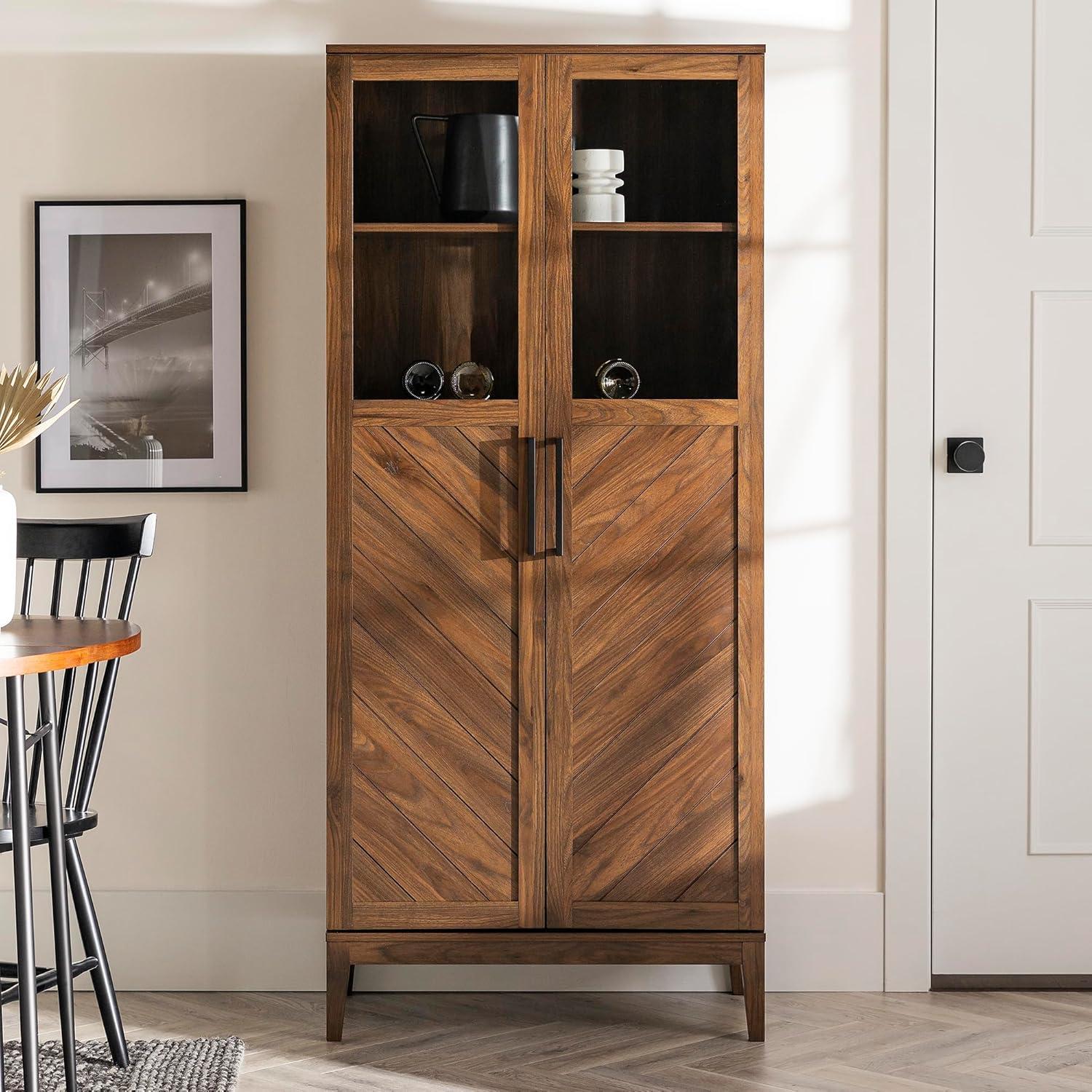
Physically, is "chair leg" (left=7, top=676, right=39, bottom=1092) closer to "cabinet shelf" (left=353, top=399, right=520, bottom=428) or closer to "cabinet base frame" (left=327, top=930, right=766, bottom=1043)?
"cabinet base frame" (left=327, top=930, right=766, bottom=1043)

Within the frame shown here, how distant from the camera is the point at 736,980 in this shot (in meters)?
2.70

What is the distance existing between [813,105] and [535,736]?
162 centimetres

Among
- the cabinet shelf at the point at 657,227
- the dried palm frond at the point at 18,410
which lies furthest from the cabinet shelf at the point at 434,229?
the dried palm frond at the point at 18,410

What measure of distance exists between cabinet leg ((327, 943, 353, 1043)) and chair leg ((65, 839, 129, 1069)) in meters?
0.40

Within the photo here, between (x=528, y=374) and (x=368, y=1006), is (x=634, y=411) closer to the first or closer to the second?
(x=528, y=374)

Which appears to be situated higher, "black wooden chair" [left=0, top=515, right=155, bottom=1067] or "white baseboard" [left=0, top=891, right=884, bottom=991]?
"black wooden chair" [left=0, top=515, right=155, bottom=1067]

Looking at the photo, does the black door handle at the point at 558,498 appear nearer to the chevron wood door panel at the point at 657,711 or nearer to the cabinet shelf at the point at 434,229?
the chevron wood door panel at the point at 657,711

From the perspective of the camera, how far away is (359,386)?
8.55 ft

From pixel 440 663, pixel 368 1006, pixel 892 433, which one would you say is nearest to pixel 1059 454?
pixel 892 433

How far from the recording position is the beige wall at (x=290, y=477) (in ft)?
8.93

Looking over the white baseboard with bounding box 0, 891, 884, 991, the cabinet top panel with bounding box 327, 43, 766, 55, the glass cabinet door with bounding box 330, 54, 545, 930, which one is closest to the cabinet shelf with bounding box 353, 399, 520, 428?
the glass cabinet door with bounding box 330, 54, 545, 930

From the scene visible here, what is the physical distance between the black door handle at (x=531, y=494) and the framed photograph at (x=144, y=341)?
0.80 m

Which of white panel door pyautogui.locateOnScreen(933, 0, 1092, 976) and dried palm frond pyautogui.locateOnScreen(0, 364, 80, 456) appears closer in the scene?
dried palm frond pyautogui.locateOnScreen(0, 364, 80, 456)

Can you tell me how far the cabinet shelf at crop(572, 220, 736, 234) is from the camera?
241 centimetres
